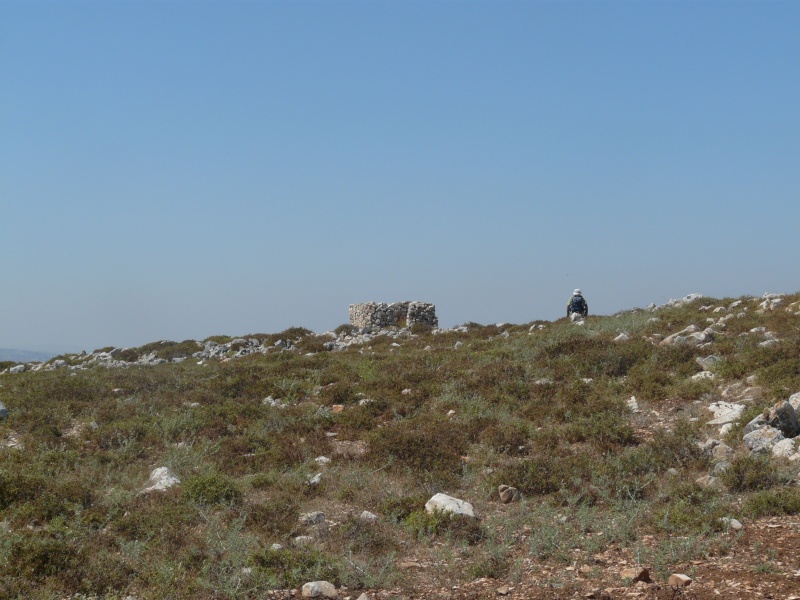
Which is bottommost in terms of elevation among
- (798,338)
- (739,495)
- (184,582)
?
(184,582)

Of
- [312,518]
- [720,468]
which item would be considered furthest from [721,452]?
Answer: [312,518]

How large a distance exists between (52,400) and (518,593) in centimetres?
1258

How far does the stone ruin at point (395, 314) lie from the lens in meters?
34.0

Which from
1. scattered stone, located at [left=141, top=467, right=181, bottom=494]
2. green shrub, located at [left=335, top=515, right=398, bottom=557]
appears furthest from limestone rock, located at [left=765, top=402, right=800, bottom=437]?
scattered stone, located at [left=141, top=467, right=181, bottom=494]

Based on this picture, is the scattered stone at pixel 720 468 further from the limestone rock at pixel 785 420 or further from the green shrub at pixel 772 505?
the limestone rock at pixel 785 420

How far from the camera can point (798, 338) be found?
43.5ft

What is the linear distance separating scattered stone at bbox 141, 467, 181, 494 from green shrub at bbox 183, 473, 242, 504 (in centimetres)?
49

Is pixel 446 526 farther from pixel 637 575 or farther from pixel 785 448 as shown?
pixel 785 448

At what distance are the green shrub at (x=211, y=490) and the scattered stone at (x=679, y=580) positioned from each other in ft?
17.1

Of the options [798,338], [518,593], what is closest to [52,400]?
[518,593]

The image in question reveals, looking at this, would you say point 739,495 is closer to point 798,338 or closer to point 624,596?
point 624,596

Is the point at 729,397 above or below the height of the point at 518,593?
above

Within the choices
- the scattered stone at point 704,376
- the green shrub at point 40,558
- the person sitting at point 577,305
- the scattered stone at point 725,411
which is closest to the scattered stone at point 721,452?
the scattered stone at point 725,411

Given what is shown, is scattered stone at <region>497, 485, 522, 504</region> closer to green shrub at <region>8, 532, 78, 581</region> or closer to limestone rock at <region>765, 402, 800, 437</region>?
limestone rock at <region>765, 402, 800, 437</region>
